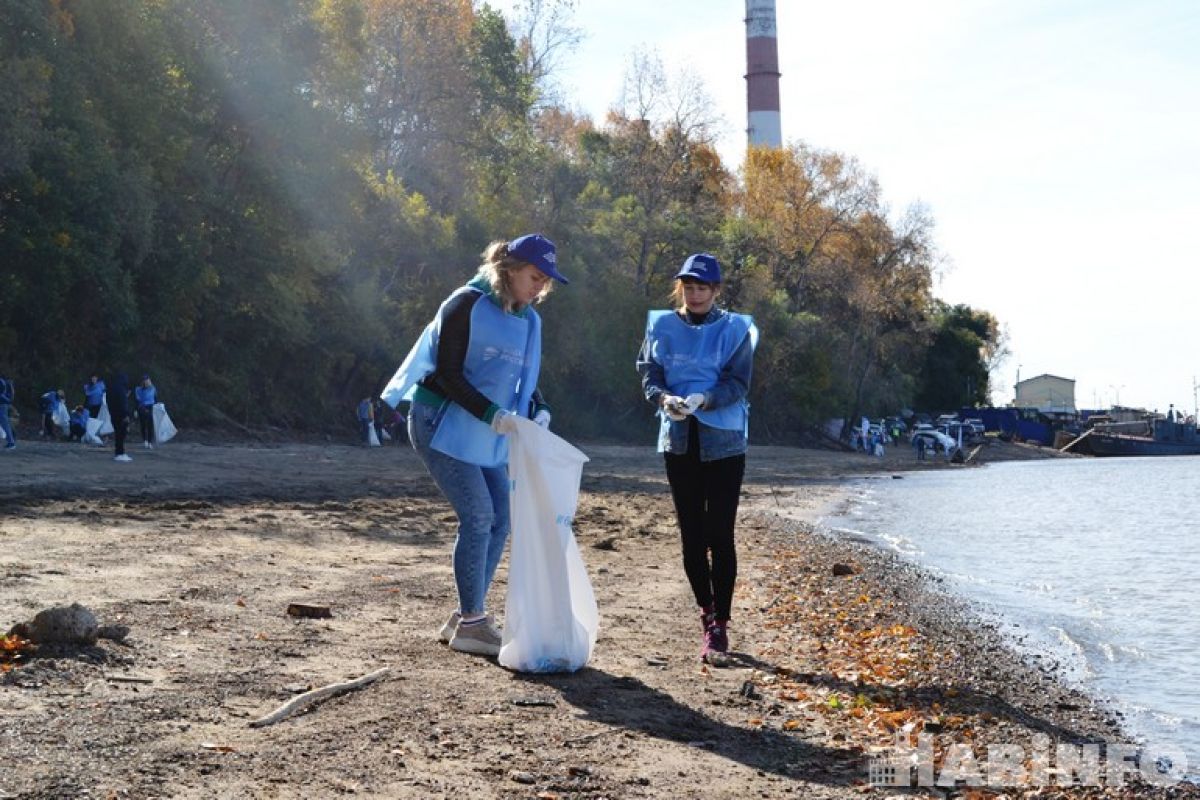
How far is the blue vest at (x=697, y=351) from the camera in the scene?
680 centimetres

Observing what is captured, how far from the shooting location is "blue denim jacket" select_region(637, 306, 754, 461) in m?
6.70

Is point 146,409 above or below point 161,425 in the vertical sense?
above

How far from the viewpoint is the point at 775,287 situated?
2343 inches

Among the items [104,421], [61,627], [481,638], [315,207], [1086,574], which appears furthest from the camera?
[315,207]

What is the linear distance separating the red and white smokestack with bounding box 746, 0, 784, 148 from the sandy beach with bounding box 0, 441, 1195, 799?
63.2m

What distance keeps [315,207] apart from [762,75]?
46523mm

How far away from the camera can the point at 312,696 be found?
5262 millimetres

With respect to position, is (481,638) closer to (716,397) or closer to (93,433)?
(716,397)

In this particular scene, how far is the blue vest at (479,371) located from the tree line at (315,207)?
63.6 ft

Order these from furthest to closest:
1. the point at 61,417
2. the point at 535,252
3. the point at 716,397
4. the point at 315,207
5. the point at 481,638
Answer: the point at 315,207 → the point at 61,417 → the point at 716,397 → the point at 481,638 → the point at 535,252

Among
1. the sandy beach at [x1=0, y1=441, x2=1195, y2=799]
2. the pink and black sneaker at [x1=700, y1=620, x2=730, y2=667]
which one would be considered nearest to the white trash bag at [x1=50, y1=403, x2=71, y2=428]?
the sandy beach at [x1=0, y1=441, x2=1195, y2=799]

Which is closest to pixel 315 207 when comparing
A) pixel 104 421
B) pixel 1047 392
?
pixel 104 421

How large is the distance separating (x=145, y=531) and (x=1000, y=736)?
7600mm

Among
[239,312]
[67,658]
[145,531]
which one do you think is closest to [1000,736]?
[67,658]
